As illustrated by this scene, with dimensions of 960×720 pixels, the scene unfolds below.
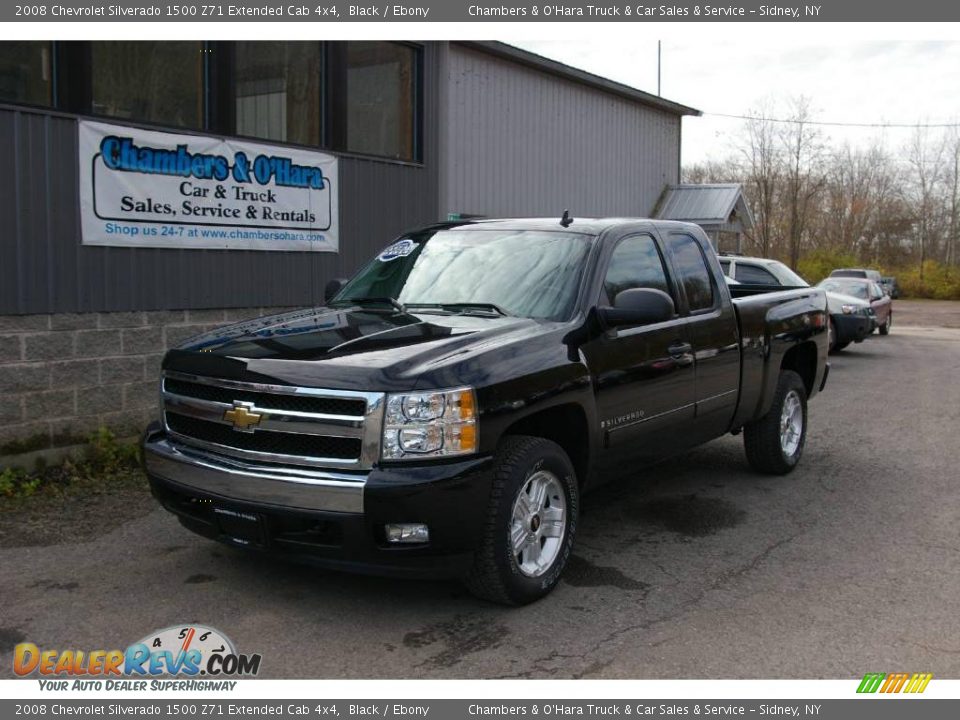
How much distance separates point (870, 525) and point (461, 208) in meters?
9.07

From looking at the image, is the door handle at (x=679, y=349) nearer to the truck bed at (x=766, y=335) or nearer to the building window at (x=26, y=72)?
the truck bed at (x=766, y=335)

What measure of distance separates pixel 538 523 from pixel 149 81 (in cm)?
580

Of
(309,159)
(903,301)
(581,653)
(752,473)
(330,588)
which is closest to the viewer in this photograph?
(581,653)

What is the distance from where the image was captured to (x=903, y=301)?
52.0 meters

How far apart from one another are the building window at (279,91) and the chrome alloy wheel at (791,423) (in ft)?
18.2

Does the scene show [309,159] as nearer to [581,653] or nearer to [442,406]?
[442,406]

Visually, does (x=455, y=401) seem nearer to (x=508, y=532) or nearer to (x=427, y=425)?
(x=427, y=425)

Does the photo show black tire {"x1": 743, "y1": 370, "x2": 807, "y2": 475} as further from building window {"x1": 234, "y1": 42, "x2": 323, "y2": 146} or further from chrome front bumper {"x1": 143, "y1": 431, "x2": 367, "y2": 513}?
building window {"x1": 234, "y1": 42, "x2": 323, "y2": 146}

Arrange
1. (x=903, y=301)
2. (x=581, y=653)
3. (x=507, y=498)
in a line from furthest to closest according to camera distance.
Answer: (x=903, y=301), (x=507, y=498), (x=581, y=653)

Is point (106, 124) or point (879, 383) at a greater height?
point (106, 124)

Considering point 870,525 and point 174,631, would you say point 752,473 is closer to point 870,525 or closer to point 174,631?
point 870,525

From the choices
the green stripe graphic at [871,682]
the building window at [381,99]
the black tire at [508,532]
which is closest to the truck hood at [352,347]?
the black tire at [508,532]

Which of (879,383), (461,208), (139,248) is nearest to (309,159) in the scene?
(139,248)

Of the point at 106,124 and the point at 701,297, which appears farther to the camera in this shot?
the point at 106,124
